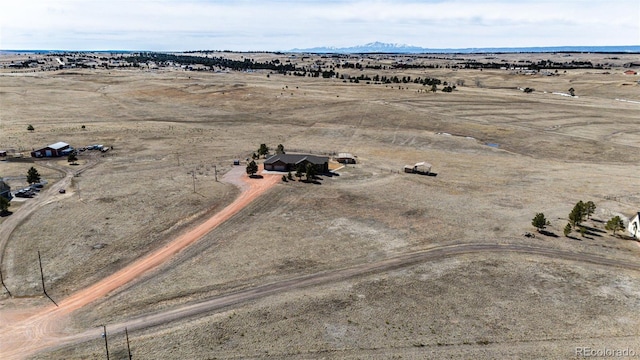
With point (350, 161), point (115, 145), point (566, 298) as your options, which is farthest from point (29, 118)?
point (566, 298)

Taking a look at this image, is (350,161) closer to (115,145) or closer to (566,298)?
(566,298)

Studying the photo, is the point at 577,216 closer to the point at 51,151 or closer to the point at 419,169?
the point at 419,169

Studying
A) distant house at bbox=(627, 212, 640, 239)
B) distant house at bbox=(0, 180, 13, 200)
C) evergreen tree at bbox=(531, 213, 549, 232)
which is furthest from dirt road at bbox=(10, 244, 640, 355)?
distant house at bbox=(0, 180, 13, 200)

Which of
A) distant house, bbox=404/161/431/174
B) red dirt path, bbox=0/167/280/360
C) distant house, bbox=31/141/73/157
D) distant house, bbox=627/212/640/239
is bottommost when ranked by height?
red dirt path, bbox=0/167/280/360

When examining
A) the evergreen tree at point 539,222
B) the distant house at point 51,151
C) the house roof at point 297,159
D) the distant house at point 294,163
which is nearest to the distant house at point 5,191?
the distant house at point 51,151

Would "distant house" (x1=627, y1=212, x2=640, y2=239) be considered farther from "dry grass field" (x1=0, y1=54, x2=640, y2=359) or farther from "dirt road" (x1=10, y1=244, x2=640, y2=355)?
"dirt road" (x1=10, y1=244, x2=640, y2=355)

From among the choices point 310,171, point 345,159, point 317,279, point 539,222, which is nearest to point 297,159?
point 310,171

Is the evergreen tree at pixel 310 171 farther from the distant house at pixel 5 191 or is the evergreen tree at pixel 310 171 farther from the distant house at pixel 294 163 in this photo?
the distant house at pixel 5 191
